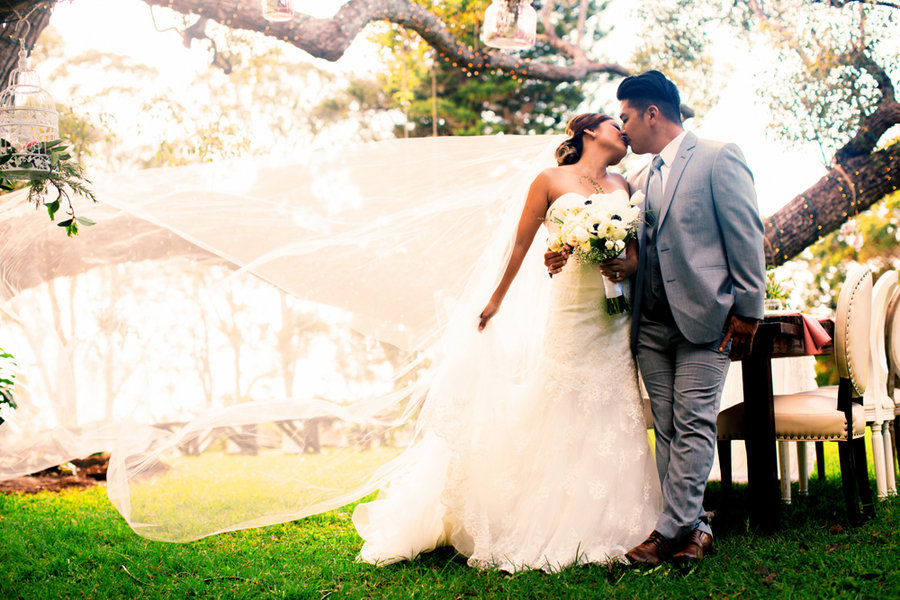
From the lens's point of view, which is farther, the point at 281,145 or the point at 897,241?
the point at 281,145

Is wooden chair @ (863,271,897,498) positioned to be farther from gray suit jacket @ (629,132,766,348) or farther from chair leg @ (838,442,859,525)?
gray suit jacket @ (629,132,766,348)

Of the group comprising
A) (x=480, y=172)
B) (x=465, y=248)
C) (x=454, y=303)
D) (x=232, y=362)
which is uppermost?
(x=480, y=172)

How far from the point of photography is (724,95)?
10664 mm

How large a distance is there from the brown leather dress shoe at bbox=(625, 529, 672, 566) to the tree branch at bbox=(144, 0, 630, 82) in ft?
17.7

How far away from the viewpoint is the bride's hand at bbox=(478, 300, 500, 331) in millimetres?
3096

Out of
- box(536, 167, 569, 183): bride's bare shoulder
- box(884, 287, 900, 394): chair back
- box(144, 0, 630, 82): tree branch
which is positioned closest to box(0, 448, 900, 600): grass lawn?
box(884, 287, 900, 394): chair back

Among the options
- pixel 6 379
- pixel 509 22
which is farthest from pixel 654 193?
pixel 6 379

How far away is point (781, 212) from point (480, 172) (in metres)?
5.20

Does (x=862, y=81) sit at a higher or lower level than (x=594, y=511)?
higher

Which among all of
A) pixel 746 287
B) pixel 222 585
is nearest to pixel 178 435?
pixel 222 585

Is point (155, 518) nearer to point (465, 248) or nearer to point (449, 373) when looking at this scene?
point (449, 373)

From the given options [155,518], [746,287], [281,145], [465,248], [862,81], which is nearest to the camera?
[746,287]

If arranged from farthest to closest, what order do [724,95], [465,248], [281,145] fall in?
[281,145]
[724,95]
[465,248]

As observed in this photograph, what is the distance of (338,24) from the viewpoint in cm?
680
